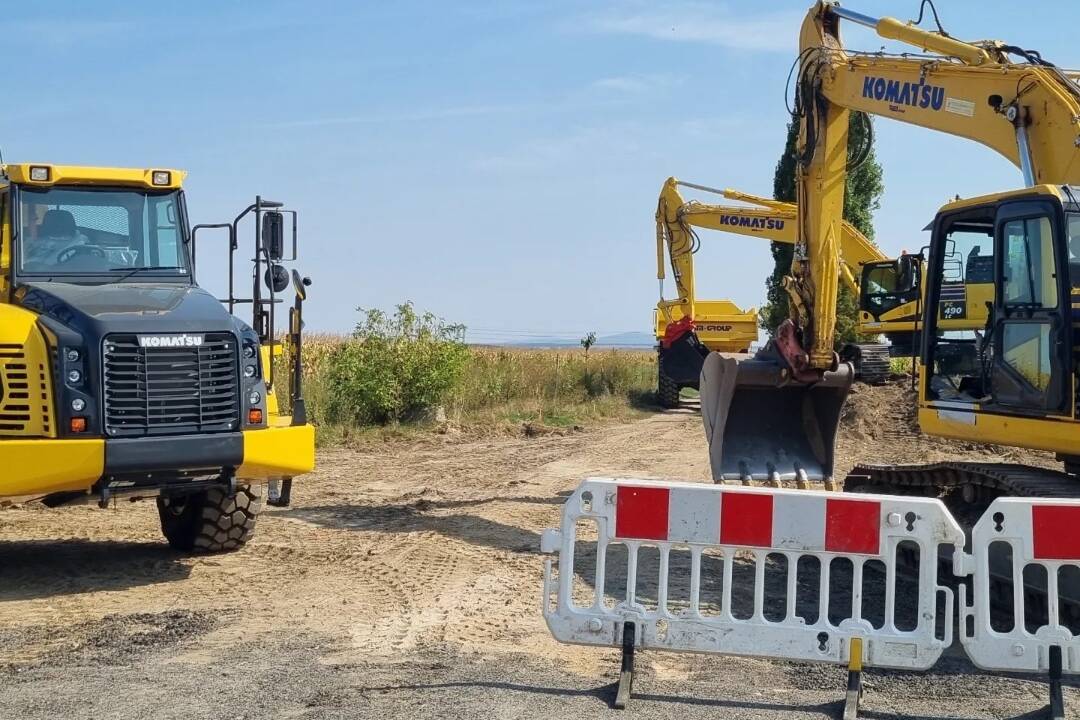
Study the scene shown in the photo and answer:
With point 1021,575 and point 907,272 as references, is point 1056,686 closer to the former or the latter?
point 1021,575

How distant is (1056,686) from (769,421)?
530 cm

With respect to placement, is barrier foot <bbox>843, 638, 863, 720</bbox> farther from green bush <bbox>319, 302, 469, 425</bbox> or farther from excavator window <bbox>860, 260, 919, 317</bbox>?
green bush <bbox>319, 302, 469, 425</bbox>

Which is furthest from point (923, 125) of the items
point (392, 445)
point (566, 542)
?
point (392, 445)

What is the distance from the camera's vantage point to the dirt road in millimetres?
5406

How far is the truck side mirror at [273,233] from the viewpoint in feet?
27.9

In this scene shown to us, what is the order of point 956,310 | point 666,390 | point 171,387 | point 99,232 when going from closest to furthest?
point 171,387
point 956,310
point 99,232
point 666,390

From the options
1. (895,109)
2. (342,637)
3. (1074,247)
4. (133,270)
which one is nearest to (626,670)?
(342,637)

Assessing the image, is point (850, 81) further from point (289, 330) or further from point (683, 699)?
point (683, 699)

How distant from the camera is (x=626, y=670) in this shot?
18.4ft

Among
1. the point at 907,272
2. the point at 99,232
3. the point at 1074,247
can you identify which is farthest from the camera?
the point at 99,232

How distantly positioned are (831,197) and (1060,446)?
4112 mm

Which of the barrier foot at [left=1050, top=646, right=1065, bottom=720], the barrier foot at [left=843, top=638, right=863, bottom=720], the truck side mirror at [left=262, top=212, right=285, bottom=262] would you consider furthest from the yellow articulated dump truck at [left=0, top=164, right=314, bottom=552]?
the barrier foot at [left=1050, top=646, right=1065, bottom=720]

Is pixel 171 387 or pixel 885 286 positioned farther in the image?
pixel 885 286

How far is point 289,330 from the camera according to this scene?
880cm
